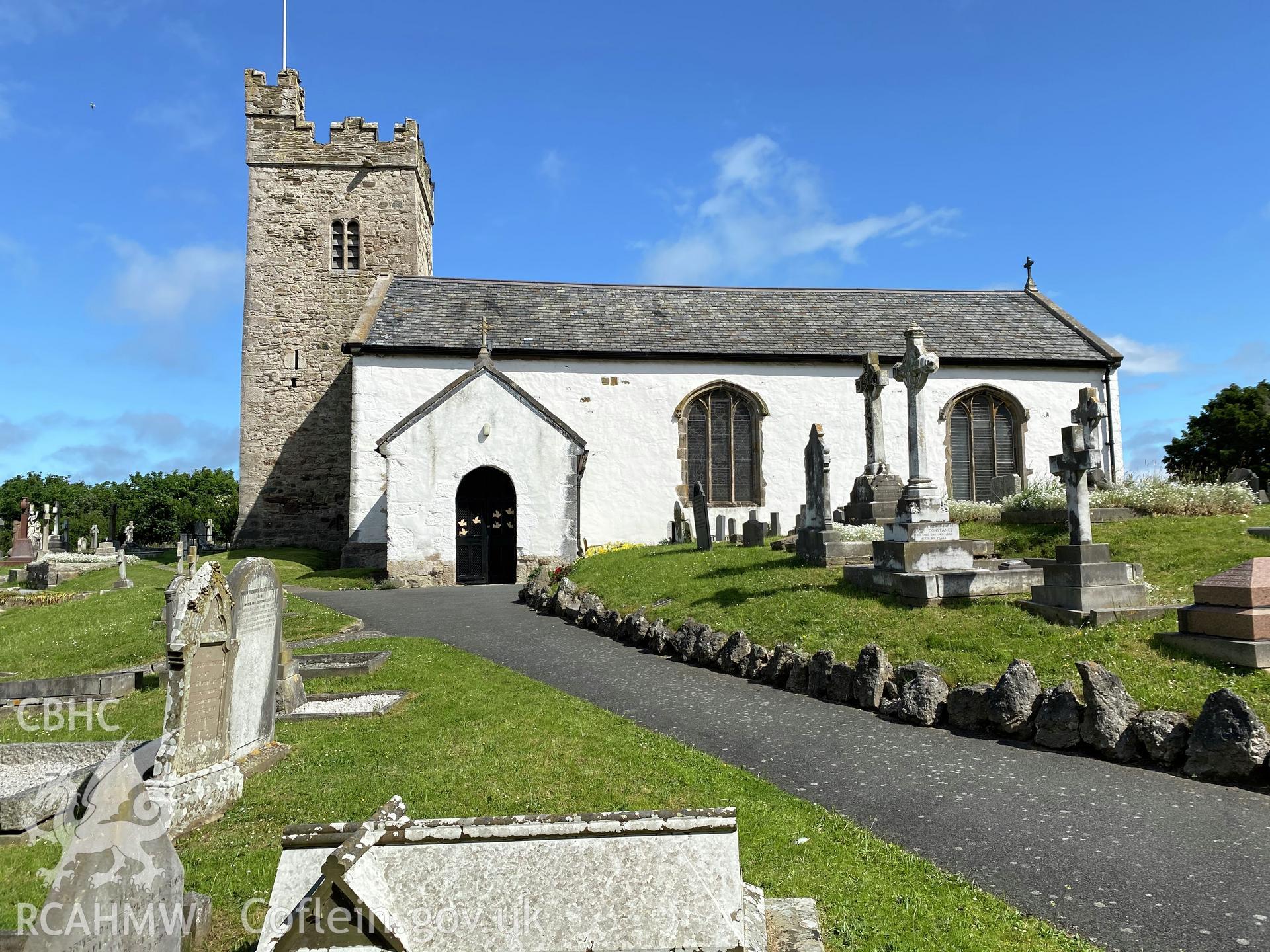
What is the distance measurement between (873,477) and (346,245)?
2374 centimetres

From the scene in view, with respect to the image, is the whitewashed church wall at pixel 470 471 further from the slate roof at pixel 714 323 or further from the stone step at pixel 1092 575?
the stone step at pixel 1092 575

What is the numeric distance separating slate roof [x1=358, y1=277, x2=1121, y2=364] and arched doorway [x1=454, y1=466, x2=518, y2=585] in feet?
15.1

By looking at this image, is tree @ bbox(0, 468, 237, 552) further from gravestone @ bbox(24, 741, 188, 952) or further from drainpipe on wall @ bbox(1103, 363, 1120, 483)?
→ gravestone @ bbox(24, 741, 188, 952)

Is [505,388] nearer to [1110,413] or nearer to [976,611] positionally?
[976,611]

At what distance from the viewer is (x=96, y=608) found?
1538cm

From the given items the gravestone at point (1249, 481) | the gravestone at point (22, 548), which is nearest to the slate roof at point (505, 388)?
the gravestone at point (1249, 481)

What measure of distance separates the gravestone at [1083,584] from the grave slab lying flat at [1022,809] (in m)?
3.19

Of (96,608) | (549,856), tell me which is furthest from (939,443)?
(549,856)

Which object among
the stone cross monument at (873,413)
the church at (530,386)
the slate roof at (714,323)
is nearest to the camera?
the stone cross monument at (873,413)

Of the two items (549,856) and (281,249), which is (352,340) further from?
(549,856)

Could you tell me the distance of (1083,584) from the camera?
29.6 ft

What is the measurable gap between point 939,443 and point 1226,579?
63.8ft

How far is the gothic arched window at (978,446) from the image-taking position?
2625 cm

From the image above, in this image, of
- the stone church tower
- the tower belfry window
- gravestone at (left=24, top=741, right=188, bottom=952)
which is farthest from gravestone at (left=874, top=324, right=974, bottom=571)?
the tower belfry window
